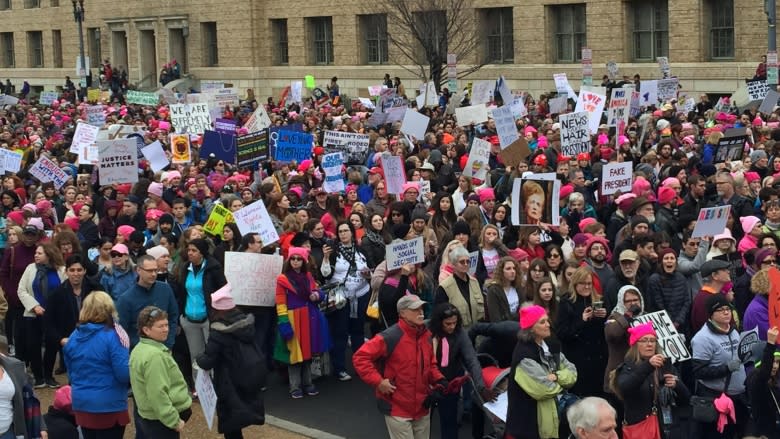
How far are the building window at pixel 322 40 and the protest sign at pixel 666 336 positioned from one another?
145ft

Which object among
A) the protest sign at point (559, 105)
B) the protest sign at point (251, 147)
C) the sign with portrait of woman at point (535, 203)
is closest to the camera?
the sign with portrait of woman at point (535, 203)

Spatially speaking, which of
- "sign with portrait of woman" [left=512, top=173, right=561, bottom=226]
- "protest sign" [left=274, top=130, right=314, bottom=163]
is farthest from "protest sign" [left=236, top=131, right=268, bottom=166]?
"sign with portrait of woman" [left=512, top=173, right=561, bottom=226]

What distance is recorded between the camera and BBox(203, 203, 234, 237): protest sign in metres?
14.0

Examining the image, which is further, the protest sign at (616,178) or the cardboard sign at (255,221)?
the protest sign at (616,178)

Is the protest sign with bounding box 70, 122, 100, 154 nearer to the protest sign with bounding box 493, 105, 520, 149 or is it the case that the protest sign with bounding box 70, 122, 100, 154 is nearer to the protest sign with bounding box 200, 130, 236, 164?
the protest sign with bounding box 200, 130, 236, 164

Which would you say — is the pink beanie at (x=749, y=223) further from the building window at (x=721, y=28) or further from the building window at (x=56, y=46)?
the building window at (x=56, y=46)

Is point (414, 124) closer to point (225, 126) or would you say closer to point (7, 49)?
point (225, 126)

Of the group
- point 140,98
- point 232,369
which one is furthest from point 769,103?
point 140,98

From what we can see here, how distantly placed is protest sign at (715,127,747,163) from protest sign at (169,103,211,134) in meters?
10.6

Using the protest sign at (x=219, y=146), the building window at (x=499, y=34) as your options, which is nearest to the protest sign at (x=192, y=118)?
the protest sign at (x=219, y=146)

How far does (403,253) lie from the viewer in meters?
11.5

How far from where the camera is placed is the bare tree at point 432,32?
4266 centimetres

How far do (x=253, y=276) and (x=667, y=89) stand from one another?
54.4 feet

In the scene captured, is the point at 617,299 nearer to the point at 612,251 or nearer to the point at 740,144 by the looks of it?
the point at 612,251
